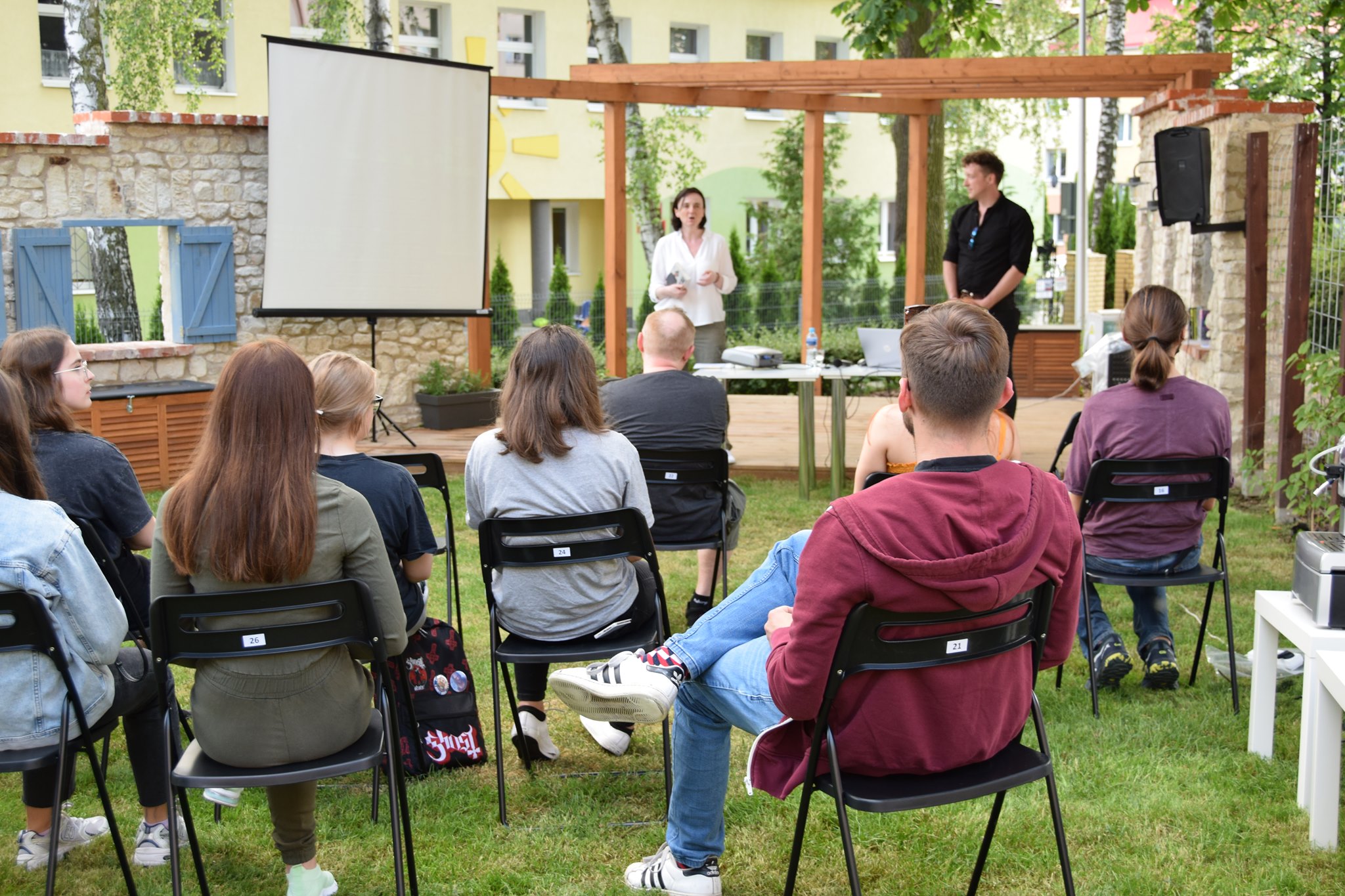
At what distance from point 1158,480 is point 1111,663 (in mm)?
631

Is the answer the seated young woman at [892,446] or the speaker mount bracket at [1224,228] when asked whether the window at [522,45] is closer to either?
the speaker mount bracket at [1224,228]

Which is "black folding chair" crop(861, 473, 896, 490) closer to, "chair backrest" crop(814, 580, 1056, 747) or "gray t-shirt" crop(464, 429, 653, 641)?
"gray t-shirt" crop(464, 429, 653, 641)

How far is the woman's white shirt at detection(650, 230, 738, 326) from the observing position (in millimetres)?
8047

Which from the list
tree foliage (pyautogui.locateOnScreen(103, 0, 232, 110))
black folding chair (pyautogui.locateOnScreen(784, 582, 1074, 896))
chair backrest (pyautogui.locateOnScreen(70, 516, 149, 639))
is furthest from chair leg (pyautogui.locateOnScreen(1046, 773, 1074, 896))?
tree foliage (pyautogui.locateOnScreen(103, 0, 232, 110))


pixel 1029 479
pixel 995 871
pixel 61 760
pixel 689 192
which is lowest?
pixel 995 871

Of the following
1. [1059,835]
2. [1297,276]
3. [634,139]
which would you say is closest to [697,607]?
[1059,835]

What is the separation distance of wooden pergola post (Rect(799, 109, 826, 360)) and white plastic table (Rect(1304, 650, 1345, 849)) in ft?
24.0

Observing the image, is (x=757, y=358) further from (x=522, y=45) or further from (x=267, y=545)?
(x=522, y=45)

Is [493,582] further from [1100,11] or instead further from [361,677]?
[1100,11]

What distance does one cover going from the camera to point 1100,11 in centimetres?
1919

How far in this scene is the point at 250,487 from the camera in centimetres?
244

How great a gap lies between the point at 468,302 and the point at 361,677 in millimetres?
6937

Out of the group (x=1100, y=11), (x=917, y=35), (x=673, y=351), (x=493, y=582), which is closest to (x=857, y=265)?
(x=1100, y=11)

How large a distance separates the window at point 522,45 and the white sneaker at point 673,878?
1872 cm
